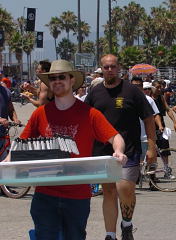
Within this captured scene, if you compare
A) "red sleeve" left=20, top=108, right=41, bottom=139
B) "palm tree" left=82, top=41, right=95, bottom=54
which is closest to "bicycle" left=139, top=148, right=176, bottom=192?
"red sleeve" left=20, top=108, right=41, bottom=139

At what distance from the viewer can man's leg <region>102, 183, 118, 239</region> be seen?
23.0 ft

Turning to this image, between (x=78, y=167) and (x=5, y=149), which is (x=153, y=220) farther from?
(x=78, y=167)

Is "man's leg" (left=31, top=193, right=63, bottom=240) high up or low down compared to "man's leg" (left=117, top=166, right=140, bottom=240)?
up

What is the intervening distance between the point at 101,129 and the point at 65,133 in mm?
256

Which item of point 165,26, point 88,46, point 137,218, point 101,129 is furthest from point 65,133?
point 88,46

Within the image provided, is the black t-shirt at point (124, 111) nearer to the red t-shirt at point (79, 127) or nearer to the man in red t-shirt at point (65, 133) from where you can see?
the man in red t-shirt at point (65, 133)

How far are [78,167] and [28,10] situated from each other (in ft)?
145

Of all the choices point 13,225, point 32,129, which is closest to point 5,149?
point 13,225

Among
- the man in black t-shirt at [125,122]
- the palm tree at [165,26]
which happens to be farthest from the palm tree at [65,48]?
the man in black t-shirt at [125,122]

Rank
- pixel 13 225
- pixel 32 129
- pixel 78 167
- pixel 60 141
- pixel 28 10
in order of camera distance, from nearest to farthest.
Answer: pixel 78 167 → pixel 60 141 → pixel 32 129 → pixel 13 225 → pixel 28 10

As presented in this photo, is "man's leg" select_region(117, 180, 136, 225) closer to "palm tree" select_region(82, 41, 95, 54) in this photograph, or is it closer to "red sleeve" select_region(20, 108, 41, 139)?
"red sleeve" select_region(20, 108, 41, 139)

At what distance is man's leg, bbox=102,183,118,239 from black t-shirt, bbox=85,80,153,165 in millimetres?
375

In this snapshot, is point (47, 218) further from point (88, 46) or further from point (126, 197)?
point (88, 46)

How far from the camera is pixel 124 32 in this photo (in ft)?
376
